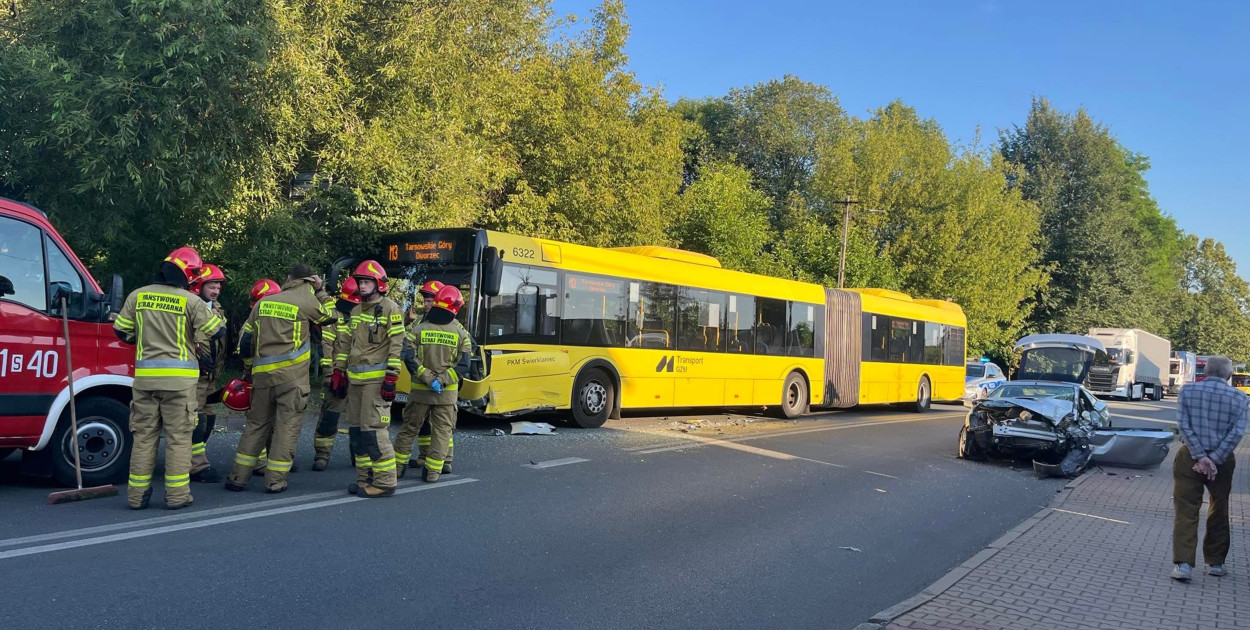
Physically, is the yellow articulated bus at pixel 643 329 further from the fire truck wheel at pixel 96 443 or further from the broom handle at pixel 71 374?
the broom handle at pixel 71 374

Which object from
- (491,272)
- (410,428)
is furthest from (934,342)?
(410,428)

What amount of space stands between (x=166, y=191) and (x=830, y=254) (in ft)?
99.9

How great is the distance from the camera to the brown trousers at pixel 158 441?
6.65 meters

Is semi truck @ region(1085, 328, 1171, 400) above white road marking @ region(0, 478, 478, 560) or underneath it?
above

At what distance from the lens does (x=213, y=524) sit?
6.29 metres

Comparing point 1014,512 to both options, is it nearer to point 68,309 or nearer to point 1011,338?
point 68,309

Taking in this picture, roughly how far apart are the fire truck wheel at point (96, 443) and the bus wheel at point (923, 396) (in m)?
21.0

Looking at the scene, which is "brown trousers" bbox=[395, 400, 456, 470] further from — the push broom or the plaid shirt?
the plaid shirt

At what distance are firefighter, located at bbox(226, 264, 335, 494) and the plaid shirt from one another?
708cm

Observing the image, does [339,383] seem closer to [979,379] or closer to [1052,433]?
[1052,433]

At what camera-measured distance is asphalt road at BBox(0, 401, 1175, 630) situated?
4.71m

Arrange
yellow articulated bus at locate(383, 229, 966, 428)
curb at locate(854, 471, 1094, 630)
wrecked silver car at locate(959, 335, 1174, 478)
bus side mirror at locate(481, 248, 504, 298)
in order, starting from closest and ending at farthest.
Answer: curb at locate(854, 471, 1094, 630) < bus side mirror at locate(481, 248, 504, 298) < wrecked silver car at locate(959, 335, 1174, 478) < yellow articulated bus at locate(383, 229, 966, 428)

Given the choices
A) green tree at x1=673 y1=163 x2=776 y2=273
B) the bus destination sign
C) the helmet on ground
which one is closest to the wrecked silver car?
the bus destination sign

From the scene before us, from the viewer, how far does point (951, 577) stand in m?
6.02
